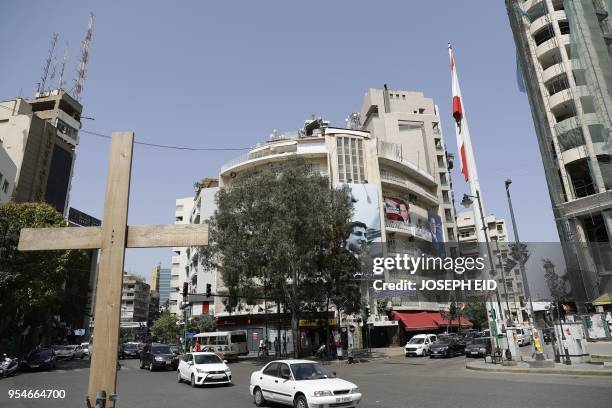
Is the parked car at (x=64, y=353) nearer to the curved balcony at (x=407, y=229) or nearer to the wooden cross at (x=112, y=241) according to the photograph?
the curved balcony at (x=407, y=229)

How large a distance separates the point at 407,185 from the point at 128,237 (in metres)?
55.4

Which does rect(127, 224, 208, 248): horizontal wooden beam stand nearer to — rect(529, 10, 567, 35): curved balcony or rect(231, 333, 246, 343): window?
rect(231, 333, 246, 343): window

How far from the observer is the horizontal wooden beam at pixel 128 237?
12.0 ft

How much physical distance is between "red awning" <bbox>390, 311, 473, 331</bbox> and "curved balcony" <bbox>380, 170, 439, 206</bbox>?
16592 mm

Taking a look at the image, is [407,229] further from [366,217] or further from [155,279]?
[155,279]

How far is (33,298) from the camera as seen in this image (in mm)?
28562

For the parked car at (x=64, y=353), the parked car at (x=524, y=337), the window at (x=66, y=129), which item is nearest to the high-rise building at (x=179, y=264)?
the window at (x=66, y=129)

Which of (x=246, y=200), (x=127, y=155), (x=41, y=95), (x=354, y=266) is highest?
(x=41, y=95)

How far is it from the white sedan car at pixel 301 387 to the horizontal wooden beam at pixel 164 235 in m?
7.72

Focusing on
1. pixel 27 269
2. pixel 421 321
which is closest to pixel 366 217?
pixel 421 321

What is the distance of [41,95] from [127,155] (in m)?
107

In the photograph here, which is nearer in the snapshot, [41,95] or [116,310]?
[116,310]

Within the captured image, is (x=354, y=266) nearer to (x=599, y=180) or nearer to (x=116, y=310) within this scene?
(x=599, y=180)

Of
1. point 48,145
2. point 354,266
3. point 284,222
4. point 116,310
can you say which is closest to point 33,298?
point 284,222
